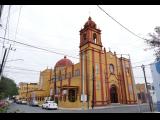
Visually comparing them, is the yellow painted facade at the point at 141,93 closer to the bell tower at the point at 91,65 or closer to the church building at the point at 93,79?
the church building at the point at 93,79

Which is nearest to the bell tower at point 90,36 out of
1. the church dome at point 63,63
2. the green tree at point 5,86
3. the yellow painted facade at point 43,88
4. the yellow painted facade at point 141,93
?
the church dome at point 63,63

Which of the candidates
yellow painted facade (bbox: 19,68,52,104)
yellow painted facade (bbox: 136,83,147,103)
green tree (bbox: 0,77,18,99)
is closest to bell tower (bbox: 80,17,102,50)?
yellow painted facade (bbox: 19,68,52,104)

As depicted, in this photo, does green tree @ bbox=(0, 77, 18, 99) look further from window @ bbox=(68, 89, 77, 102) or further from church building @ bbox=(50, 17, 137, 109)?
window @ bbox=(68, 89, 77, 102)

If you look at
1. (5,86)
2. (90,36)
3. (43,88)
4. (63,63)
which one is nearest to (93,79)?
(90,36)

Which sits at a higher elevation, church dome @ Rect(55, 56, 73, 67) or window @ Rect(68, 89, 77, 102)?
church dome @ Rect(55, 56, 73, 67)

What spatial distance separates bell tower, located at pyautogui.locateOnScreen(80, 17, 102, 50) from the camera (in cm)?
2200

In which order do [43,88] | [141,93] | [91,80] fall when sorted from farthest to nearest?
[141,93] < [43,88] < [91,80]

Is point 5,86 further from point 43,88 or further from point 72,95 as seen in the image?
point 43,88

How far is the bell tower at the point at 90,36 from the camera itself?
22.0 meters

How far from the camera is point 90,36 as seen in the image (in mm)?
22297

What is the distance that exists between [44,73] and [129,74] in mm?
13736

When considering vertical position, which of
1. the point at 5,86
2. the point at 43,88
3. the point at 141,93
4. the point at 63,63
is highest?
the point at 63,63

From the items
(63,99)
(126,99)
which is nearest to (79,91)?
(63,99)

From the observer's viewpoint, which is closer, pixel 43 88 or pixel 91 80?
pixel 91 80
